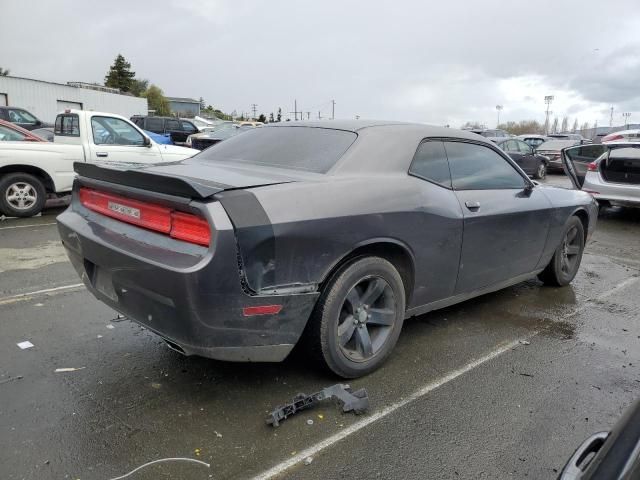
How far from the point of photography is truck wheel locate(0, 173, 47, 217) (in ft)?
26.6

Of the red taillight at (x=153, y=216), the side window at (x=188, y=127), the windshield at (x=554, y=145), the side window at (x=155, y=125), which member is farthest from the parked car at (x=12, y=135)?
the windshield at (x=554, y=145)

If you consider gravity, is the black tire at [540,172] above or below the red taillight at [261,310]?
below

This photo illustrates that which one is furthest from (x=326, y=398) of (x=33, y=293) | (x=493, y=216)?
(x=33, y=293)

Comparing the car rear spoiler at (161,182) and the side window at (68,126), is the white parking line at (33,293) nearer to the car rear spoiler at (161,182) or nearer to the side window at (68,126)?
the car rear spoiler at (161,182)

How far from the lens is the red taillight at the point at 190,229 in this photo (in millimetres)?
2529

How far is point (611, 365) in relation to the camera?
3.66 metres

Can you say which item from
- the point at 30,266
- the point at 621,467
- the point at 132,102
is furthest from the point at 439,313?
the point at 132,102

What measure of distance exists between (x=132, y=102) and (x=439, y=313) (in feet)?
154

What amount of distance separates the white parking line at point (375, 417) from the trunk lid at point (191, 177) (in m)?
1.34

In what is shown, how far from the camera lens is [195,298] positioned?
2471 mm

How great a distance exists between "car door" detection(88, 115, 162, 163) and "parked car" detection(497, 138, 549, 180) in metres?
13.0

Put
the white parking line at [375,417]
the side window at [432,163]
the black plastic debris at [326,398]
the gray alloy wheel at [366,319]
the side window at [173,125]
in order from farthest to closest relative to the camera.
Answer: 1. the side window at [173,125]
2. the side window at [432,163]
3. the gray alloy wheel at [366,319]
4. the black plastic debris at [326,398]
5. the white parking line at [375,417]

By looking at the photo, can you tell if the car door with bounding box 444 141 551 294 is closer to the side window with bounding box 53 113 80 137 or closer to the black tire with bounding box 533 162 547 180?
the side window with bounding box 53 113 80 137

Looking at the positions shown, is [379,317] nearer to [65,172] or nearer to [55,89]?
[65,172]
